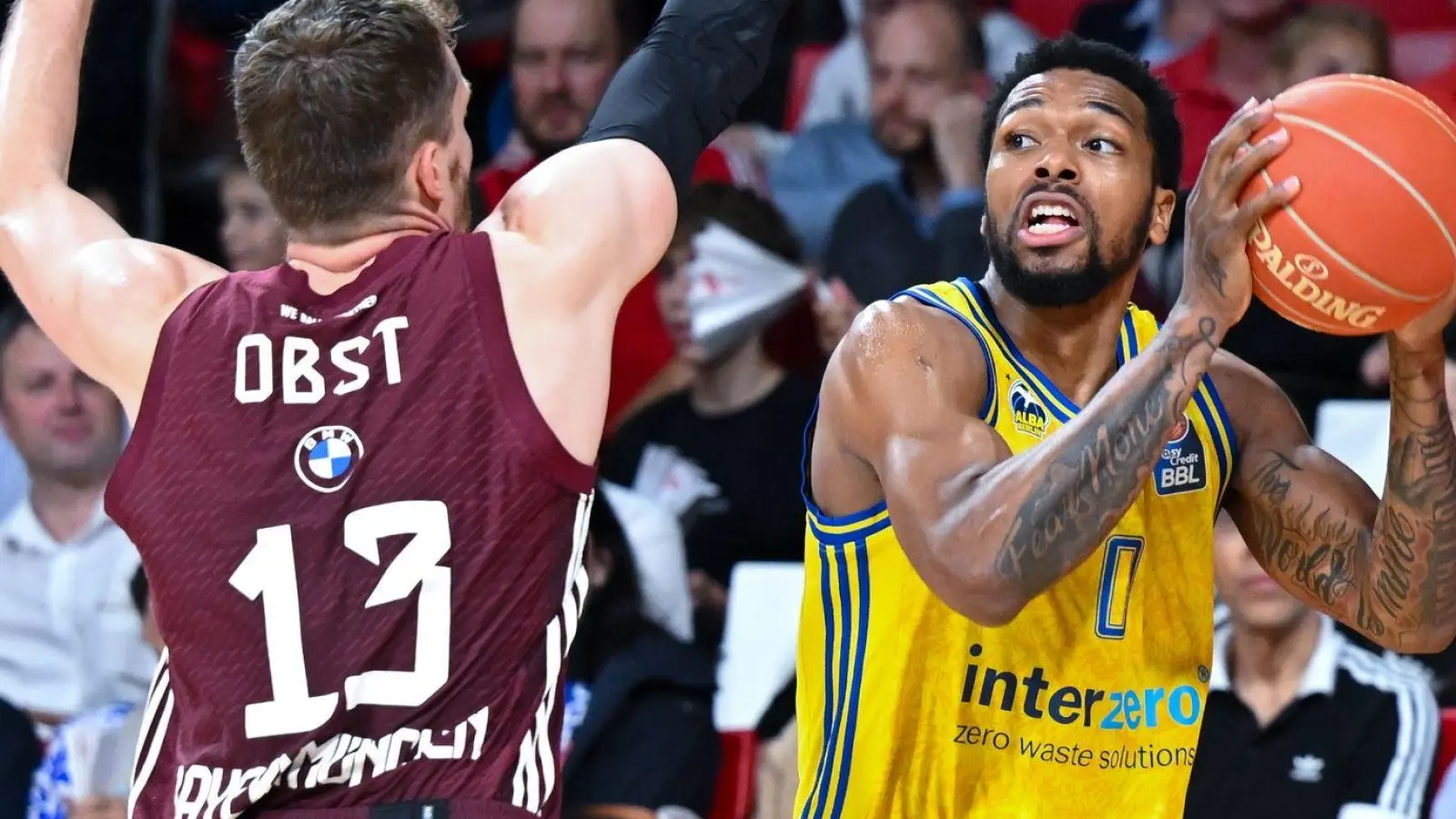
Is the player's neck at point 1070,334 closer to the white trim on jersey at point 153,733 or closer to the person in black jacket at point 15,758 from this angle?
the white trim on jersey at point 153,733

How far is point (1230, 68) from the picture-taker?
661cm

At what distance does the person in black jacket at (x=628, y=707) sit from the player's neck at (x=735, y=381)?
694 millimetres

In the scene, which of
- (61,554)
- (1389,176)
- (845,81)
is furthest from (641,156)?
(845,81)

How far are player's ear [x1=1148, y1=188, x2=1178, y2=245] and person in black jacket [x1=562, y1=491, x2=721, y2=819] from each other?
2.57 m

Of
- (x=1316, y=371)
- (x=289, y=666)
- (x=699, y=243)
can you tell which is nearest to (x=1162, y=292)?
(x=1316, y=371)

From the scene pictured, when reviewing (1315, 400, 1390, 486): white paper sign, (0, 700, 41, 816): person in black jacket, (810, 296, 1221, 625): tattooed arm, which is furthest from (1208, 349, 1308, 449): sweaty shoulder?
(0, 700, 41, 816): person in black jacket

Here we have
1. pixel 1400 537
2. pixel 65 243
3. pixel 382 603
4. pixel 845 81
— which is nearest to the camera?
pixel 382 603

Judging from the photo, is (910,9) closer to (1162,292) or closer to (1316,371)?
(1162,292)

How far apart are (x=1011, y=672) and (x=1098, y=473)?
0.54m

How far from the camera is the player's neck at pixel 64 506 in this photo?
22.0 ft

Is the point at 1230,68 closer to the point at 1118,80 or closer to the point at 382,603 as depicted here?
the point at 1118,80

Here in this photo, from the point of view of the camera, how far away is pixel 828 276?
21.4 ft

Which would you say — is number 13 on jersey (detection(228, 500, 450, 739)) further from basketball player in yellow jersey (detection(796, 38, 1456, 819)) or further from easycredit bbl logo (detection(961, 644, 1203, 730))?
easycredit bbl logo (detection(961, 644, 1203, 730))

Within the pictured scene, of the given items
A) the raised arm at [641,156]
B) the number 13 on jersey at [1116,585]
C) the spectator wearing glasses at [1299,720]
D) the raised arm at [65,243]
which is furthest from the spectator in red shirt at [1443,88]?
the raised arm at [65,243]
